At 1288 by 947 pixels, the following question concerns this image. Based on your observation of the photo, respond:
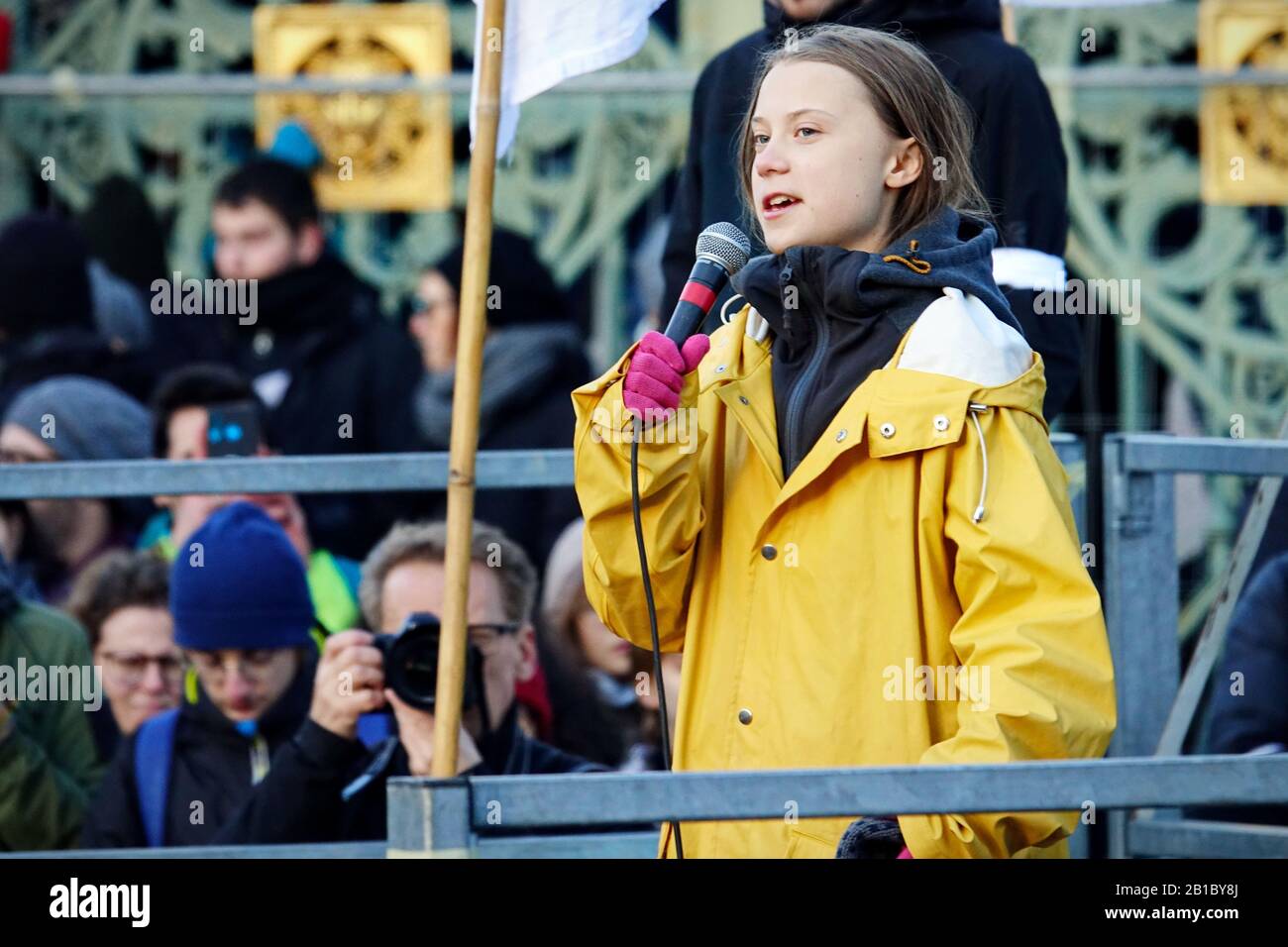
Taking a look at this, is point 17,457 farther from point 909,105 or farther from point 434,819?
point 434,819

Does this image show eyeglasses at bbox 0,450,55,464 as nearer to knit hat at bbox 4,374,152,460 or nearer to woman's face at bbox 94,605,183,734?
knit hat at bbox 4,374,152,460

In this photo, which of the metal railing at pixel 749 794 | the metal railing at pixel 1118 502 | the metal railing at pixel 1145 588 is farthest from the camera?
the metal railing at pixel 1145 588

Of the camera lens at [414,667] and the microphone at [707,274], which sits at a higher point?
the microphone at [707,274]

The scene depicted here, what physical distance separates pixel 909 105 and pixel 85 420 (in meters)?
2.97

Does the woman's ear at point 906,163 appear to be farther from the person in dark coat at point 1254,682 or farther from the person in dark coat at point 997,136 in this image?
the person in dark coat at point 1254,682

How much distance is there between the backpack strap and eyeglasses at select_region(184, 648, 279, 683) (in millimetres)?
108

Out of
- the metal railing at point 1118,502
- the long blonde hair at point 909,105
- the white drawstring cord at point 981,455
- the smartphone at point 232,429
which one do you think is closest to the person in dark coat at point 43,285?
the smartphone at point 232,429

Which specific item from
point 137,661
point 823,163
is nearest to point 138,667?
point 137,661

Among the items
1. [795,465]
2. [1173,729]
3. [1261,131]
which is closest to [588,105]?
[1261,131]

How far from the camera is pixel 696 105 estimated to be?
12.1 feet

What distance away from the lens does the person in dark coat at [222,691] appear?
13.1 feet

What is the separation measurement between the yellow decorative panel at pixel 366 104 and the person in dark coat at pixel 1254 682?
10.1ft

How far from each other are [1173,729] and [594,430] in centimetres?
150
